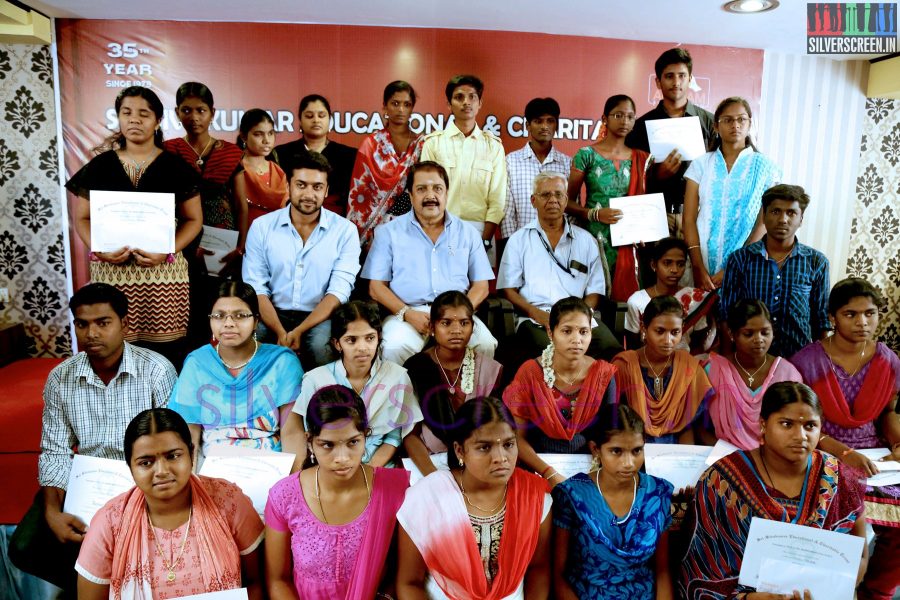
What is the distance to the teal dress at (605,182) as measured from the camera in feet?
13.4

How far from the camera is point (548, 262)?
3939 millimetres

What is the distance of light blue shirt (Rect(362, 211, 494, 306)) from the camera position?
12.4 ft

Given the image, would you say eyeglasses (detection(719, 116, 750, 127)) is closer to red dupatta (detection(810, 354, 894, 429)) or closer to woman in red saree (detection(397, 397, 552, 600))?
red dupatta (detection(810, 354, 894, 429))

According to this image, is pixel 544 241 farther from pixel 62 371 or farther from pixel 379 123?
pixel 62 371

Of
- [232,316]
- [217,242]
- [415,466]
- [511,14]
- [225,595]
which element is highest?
[511,14]

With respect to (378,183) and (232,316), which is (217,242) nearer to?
(378,183)

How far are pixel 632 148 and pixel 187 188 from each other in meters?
2.93

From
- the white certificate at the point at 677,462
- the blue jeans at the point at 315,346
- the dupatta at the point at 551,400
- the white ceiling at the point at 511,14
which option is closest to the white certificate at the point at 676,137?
the white ceiling at the point at 511,14

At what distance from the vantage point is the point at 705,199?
3.93 m

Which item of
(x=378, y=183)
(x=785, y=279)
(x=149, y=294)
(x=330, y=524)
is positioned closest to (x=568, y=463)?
(x=330, y=524)

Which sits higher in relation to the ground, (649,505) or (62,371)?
(62,371)

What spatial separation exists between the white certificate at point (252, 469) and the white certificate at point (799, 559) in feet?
5.90

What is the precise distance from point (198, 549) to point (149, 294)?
5.75 ft

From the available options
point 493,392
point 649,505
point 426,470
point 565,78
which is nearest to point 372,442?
point 426,470
